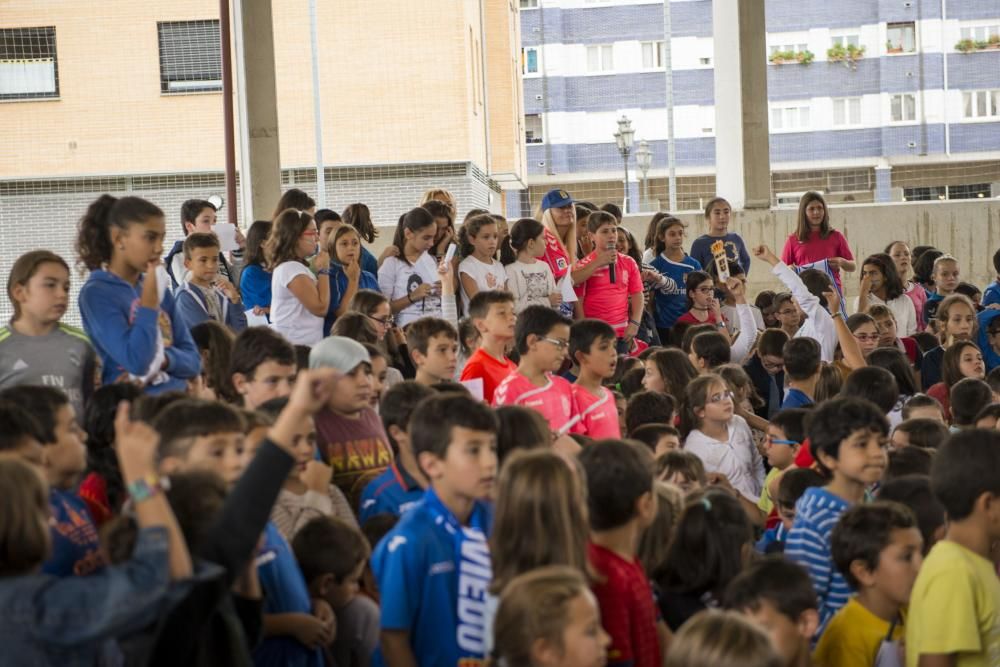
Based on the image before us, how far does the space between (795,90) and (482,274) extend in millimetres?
33845

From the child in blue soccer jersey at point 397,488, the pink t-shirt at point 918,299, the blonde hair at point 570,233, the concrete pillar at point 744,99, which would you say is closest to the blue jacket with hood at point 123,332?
the child in blue soccer jersey at point 397,488

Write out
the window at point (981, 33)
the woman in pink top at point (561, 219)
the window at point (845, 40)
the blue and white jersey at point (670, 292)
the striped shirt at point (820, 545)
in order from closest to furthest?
the striped shirt at point (820, 545), the woman in pink top at point (561, 219), the blue and white jersey at point (670, 292), the window at point (981, 33), the window at point (845, 40)

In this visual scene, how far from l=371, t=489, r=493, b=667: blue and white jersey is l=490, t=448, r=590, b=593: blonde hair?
17 centimetres

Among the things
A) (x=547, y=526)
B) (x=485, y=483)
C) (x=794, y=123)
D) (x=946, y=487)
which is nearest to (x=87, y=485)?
(x=485, y=483)

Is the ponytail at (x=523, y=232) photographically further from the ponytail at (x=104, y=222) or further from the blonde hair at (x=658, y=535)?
the blonde hair at (x=658, y=535)

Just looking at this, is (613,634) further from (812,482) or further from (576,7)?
(576,7)

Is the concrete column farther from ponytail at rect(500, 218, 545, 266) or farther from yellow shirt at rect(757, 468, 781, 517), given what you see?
yellow shirt at rect(757, 468, 781, 517)

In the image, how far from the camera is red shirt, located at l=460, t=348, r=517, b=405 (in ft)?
21.8

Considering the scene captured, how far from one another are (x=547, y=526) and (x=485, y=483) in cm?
42

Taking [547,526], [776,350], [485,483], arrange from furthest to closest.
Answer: [776,350]
[485,483]
[547,526]

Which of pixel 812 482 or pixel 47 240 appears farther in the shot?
pixel 47 240

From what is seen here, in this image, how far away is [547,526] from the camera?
3504 mm

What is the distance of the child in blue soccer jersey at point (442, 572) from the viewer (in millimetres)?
3668

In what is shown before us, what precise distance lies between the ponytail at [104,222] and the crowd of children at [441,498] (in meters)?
0.01
